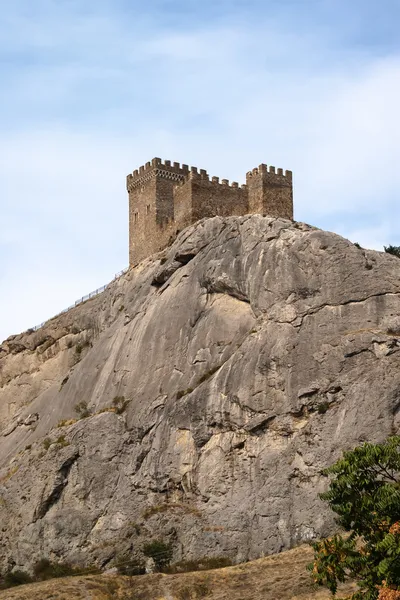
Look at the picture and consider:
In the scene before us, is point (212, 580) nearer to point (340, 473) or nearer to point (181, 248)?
point (340, 473)

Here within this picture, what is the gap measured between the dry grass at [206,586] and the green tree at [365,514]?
630cm

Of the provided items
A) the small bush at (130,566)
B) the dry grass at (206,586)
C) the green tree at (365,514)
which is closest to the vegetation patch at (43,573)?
the small bush at (130,566)

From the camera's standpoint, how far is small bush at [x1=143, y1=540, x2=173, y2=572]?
45562 millimetres

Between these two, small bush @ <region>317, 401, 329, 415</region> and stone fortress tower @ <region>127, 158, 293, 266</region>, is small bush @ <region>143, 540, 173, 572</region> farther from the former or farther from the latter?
stone fortress tower @ <region>127, 158, 293, 266</region>

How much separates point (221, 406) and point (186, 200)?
16.7m

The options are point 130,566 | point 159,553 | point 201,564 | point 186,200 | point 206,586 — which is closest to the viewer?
point 206,586

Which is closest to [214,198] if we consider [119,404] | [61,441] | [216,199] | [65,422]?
[216,199]

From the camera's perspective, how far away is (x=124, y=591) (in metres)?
40.0

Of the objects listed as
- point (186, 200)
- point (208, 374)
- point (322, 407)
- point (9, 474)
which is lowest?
point (9, 474)

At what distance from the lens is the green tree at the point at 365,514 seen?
29594 mm

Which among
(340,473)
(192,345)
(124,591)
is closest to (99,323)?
(192,345)

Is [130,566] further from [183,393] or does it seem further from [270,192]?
[270,192]


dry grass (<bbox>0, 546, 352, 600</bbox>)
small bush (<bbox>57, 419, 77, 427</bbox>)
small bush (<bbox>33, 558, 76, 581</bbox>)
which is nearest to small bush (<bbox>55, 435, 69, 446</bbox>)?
small bush (<bbox>57, 419, 77, 427</bbox>)

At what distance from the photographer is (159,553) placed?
4566 centimetres
